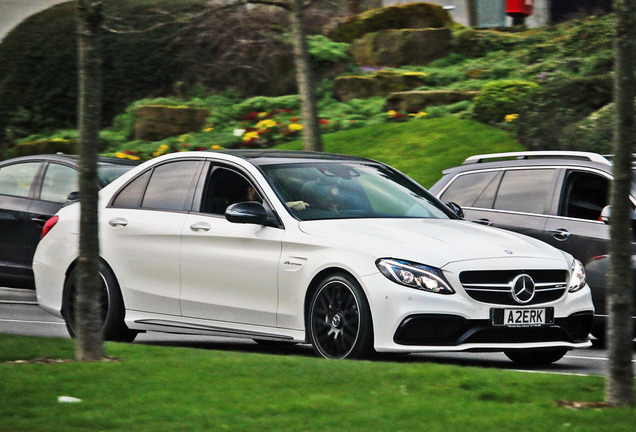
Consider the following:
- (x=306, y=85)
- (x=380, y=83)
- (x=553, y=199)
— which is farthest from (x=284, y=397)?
(x=380, y=83)

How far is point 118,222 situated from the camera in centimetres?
1101

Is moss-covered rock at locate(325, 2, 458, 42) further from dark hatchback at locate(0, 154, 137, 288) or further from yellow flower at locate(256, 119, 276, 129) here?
dark hatchback at locate(0, 154, 137, 288)

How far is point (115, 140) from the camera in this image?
24.8 m

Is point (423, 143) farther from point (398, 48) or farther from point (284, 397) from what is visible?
point (284, 397)

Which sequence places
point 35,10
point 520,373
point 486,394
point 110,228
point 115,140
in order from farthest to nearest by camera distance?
point 35,10, point 115,140, point 110,228, point 520,373, point 486,394

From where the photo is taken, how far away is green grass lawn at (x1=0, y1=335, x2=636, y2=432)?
612 centimetres

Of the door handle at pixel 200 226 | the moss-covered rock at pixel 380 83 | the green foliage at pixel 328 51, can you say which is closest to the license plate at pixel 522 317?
the door handle at pixel 200 226

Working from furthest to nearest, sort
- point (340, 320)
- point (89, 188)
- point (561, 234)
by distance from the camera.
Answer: point (561, 234)
point (340, 320)
point (89, 188)

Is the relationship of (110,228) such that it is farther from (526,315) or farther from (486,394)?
(486,394)

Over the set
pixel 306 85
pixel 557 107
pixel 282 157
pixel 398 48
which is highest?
pixel 398 48

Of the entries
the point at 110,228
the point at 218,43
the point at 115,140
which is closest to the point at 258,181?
the point at 110,228

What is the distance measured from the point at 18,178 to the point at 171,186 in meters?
4.43

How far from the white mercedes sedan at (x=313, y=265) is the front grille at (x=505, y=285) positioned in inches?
0.4

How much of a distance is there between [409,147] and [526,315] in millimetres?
12320
